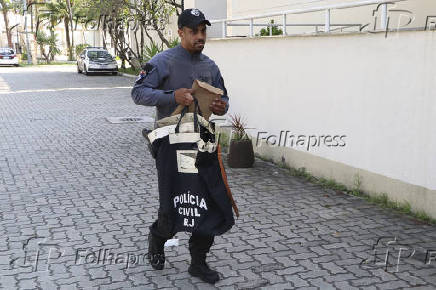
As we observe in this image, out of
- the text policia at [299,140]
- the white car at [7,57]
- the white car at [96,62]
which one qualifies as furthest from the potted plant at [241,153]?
the white car at [7,57]

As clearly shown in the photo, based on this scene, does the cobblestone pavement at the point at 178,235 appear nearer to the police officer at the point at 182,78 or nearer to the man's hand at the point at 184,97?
the police officer at the point at 182,78

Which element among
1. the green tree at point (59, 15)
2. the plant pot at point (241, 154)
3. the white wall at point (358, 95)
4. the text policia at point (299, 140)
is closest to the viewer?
the white wall at point (358, 95)

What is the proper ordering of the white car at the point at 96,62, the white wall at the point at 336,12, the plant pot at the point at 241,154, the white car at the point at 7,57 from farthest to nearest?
the white car at the point at 7,57 → the white car at the point at 96,62 → the white wall at the point at 336,12 → the plant pot at the point at 241,154

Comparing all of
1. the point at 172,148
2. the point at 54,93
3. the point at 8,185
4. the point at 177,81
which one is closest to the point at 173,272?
the point at 172,148

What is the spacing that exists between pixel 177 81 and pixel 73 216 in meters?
2.43

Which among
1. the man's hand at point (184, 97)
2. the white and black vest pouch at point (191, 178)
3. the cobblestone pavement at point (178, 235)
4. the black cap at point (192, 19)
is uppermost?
the black cap at point (192, 19)

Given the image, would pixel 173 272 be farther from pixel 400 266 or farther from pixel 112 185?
pixel 112 185

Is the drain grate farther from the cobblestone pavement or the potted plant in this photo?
the potted plant

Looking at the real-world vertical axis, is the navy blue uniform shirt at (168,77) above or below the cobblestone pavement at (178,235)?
above

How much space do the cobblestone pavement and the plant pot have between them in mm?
182

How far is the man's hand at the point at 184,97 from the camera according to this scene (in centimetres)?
350

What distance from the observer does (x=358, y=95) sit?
5949mm

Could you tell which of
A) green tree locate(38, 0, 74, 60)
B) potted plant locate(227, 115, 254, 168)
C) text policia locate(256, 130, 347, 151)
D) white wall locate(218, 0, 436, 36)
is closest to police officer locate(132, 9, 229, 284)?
text policia locate(256, 130, 347, 151)

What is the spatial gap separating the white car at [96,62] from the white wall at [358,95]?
2117cm
